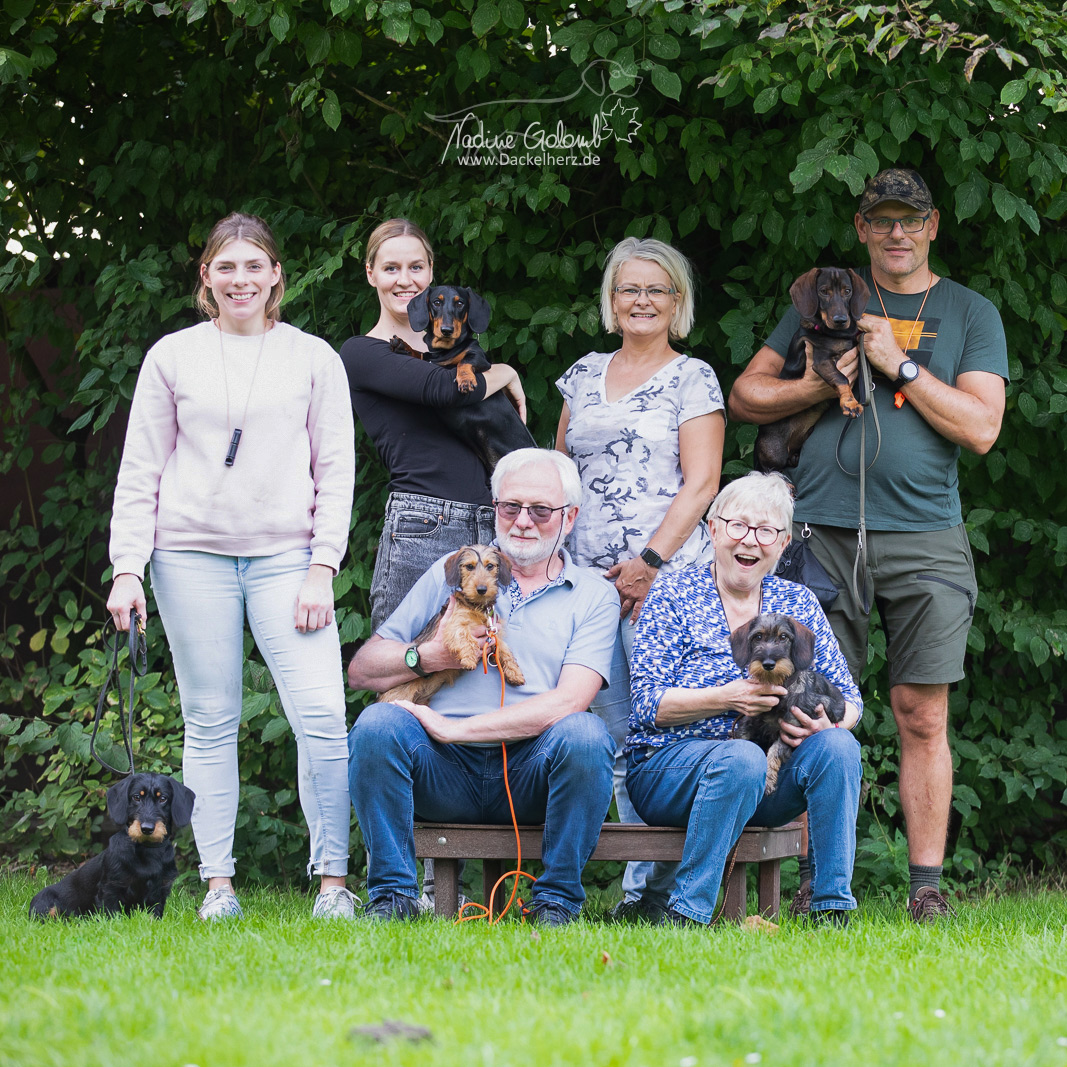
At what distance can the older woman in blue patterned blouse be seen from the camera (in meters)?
2.93

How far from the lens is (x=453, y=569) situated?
10.2 feet

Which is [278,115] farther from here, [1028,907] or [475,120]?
[1028,907]

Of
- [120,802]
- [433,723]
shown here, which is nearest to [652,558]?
[433,723]

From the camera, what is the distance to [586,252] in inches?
163

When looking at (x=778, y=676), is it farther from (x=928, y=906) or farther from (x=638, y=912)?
(x=928, y=906)

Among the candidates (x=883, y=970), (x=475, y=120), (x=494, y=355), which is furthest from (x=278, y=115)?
(x=883, y=970)

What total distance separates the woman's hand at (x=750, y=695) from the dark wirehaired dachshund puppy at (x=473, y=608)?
0.51 m

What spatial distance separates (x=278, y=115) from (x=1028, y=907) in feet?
12.4

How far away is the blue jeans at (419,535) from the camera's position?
132 inches

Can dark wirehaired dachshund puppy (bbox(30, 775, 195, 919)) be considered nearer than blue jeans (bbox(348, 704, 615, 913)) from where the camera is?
No

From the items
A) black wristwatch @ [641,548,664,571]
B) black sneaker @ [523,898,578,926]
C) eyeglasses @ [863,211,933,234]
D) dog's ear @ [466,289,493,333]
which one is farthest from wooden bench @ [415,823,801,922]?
eyeglasses @ [863,211,933,234]

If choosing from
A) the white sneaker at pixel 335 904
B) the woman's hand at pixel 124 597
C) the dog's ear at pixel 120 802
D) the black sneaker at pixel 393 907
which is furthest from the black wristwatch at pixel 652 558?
the dog's ear at pixel 120 802

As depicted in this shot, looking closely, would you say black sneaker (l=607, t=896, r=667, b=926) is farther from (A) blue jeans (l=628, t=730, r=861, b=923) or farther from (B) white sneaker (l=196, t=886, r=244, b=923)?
(B) white sneaker (l=196, t=886, r=244, b=923)

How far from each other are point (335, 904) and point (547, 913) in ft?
1.80
